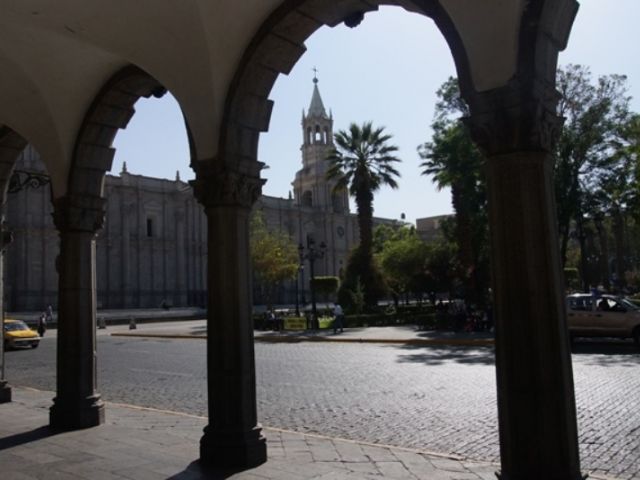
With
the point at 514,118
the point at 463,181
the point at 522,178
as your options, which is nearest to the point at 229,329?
the point at 522,178

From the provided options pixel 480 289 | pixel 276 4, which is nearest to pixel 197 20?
pixel 276 4

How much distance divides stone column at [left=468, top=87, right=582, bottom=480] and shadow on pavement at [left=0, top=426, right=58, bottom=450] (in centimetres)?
537

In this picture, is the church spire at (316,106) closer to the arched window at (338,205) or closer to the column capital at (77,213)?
the arched window at (338,205)

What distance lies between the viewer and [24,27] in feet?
20.9

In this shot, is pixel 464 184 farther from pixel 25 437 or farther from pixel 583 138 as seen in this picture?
pixel 25 437

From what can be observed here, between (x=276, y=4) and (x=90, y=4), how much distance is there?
1880 mm

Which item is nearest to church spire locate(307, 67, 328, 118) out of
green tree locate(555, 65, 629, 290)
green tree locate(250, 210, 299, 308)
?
green tree locate(250, 210, 299, 308)

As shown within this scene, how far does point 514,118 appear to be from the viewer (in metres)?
3.77

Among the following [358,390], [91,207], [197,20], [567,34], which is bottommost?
[358,390]

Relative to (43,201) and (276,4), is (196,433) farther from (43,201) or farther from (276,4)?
(43,201)

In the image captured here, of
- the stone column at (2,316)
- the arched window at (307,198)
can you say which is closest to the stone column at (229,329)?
the stone column at (2,316)

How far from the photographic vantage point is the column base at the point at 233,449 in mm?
5410

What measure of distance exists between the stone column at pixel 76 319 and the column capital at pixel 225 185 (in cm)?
240

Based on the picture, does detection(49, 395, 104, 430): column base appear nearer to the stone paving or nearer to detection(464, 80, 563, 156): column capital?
the stone paving
